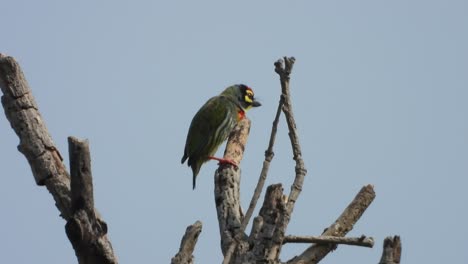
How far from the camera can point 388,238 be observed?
4074mm

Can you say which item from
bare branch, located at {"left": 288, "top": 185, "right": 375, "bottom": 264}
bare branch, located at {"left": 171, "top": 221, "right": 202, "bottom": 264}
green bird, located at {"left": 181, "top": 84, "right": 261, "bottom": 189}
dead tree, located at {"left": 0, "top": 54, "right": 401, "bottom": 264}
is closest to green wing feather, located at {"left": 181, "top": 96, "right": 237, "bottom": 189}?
green bird, located at {"left": 181, "top": 84, "right": 261, "bottom": 189}

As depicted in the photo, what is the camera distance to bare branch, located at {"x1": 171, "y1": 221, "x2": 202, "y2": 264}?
5074mm

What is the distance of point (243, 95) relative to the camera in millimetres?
11359

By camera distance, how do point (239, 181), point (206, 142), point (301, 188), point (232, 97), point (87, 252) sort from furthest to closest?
point (232, 97) < point (206, 142) < point (239, 181) < point (301, 188) < point (87, 252)

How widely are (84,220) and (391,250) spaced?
1686mm

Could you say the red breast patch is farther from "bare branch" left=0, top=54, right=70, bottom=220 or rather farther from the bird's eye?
"bare branch" left=0, top=54, right=70, bottom=220

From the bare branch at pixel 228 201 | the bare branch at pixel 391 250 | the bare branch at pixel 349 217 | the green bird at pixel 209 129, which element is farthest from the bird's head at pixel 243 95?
the bare branch at pixel 391 250

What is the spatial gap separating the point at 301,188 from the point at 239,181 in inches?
63.2

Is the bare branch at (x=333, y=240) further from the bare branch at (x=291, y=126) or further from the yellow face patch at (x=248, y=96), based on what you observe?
the yellow face patch at (x=248, y=96)

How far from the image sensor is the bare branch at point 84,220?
445cm

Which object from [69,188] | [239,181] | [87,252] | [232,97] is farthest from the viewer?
[232,97]

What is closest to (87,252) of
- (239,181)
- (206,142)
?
(239,181)

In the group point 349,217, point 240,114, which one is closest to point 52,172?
point 349,217

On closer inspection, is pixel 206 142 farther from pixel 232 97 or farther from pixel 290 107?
pixel 290 107
